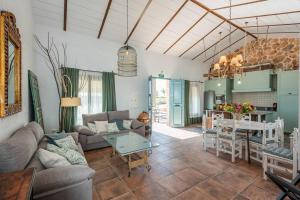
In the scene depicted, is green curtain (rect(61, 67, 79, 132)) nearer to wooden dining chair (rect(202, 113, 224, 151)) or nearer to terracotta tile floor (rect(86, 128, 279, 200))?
terracotta tile floor (rect(86, 128, 279, 200))

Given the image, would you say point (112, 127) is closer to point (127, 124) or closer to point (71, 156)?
point (127, 124)

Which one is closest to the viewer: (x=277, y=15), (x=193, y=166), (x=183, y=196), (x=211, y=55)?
(x=183, y=196)

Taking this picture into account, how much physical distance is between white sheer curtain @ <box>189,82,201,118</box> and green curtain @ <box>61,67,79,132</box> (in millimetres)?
5150

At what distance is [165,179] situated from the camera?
8.59ft

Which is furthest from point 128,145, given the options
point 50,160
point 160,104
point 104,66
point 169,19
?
point 160,104

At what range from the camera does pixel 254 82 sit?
20.2 feet

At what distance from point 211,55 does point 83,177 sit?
7.64 metres

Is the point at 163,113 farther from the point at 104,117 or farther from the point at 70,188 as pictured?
the point at 70,188

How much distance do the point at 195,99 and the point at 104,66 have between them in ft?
15.4

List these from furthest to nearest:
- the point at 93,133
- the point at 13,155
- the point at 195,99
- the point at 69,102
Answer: the point at 195,99 → the point at 93,133 → the point at 69,102 → the point at 13,155

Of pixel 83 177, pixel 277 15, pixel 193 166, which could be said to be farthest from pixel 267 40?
pixel 83 177

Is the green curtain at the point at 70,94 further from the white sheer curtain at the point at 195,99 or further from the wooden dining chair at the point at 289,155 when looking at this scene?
the white sheer curtain at the point at 195,99

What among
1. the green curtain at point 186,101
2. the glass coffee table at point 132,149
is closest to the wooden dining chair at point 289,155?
the glass coffee table at point 132,149

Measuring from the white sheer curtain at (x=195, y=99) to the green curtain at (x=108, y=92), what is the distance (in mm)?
3976
